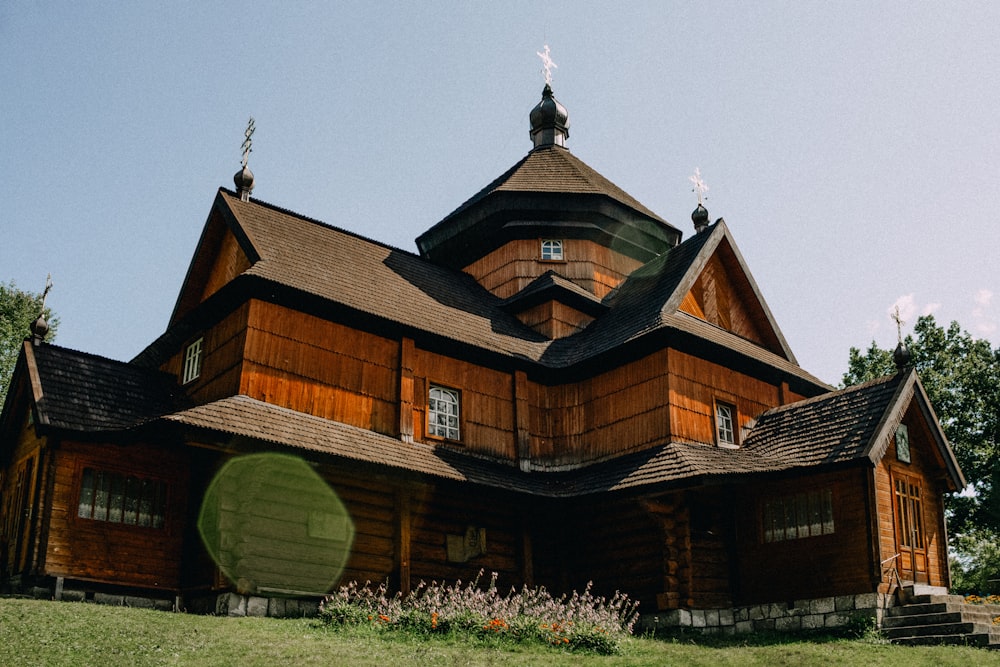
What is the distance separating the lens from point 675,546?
16.5 metres

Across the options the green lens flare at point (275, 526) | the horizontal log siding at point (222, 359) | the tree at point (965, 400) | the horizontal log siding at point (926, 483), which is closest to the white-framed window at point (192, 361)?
the horizontal log siding at point (222, 359)

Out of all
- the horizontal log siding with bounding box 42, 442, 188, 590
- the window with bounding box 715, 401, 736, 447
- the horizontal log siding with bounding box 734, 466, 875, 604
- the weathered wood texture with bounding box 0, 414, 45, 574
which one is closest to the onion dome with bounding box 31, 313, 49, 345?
the weathered wood texture with bounding box 0, 414, 45, 574

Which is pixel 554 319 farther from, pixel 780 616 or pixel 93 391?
pixel 93 391

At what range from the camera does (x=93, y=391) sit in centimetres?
1608

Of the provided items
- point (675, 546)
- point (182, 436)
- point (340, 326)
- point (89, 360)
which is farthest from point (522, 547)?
point (89, 360)

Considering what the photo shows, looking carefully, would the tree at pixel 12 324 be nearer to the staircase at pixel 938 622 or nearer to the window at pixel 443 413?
the window at pixel 443 413

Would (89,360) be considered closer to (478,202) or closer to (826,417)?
(478,202)

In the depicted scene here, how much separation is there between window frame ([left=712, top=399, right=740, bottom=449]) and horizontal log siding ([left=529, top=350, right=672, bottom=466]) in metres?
1.53

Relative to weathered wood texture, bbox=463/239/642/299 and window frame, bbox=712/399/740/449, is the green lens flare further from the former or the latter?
weathered wood texture, bbox=463/239/642/299

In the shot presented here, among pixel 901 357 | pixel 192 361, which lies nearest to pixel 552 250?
pixel 901 357

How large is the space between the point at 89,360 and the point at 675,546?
1118 centimetres

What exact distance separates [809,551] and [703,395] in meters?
3.85

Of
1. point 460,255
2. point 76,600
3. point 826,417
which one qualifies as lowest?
point 76,600

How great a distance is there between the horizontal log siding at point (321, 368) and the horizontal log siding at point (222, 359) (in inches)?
10.6
